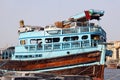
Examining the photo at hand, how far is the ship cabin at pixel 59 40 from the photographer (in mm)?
31250

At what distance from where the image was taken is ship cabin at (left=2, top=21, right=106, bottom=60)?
31.2m

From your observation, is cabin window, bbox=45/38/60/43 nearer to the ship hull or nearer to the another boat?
the another boat

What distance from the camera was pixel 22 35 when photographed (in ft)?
111

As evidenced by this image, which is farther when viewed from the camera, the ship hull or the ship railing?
the ship railing

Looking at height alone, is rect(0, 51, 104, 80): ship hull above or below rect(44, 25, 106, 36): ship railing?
below

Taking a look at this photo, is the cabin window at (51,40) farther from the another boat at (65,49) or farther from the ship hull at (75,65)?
the ship hull at (75,65)

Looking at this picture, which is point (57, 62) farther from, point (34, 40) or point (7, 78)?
point (7, 78)

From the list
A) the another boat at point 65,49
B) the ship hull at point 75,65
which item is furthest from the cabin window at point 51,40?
the ship hull at point 75,65

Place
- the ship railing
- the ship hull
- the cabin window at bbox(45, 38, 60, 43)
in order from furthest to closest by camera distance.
A: the cabin window at bbox(45, 38, 60, 43), the ship railing, the ship hull

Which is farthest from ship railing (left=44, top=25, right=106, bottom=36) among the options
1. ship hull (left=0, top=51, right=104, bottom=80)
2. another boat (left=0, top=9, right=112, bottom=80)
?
ship hull (left=0, top=51, right=104, bottom=80)

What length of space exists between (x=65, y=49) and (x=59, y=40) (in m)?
1.23

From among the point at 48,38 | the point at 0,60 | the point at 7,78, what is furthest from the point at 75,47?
the point at 7,78

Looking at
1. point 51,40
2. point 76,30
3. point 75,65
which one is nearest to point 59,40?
point 51,40

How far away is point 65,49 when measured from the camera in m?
31.2
